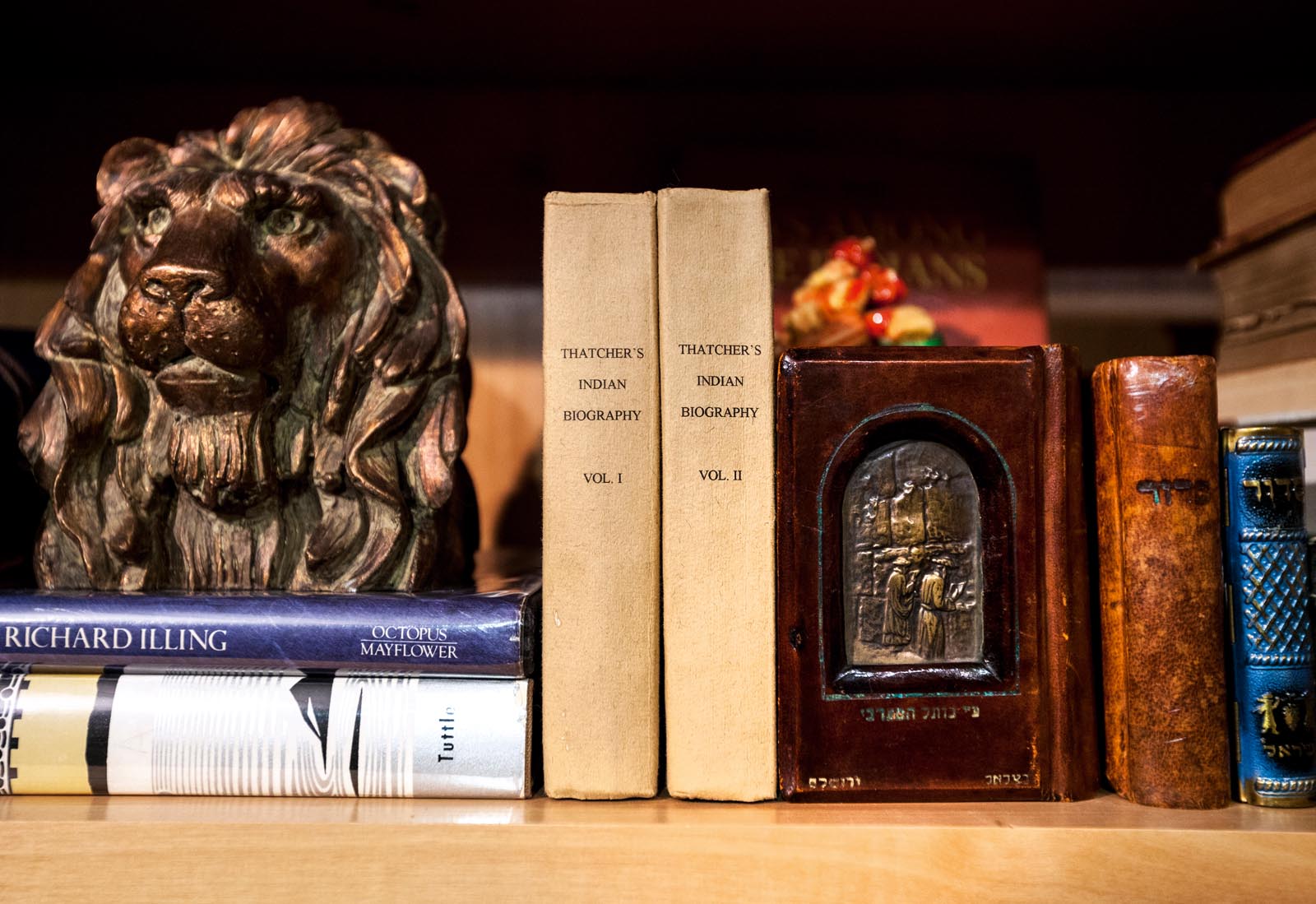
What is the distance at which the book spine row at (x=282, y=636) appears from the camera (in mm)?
514

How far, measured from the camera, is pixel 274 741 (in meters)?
0.51

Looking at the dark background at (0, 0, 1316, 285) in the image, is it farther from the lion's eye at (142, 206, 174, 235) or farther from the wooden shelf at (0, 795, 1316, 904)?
the wooden shelf at (0, 795, 1316, 904)

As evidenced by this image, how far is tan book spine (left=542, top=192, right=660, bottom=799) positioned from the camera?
0.50m

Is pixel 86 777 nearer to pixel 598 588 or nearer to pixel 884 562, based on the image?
pixel 598 588

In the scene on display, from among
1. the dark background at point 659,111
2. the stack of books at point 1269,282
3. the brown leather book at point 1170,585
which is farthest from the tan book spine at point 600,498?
the stack of books at point 1269,282

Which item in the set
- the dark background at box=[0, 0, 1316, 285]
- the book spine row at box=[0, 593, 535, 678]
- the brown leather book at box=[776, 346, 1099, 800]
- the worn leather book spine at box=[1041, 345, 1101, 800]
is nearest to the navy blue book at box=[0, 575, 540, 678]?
the book spine row at box=[0, 593, 535, 678]

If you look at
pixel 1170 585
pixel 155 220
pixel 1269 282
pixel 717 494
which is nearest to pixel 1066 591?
pixel 1170 585

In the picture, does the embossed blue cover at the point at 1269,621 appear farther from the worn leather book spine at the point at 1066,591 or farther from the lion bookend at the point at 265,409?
the lion bookend at the point at 265,409

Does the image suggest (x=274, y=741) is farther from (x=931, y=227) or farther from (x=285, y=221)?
(x=931, y=227)

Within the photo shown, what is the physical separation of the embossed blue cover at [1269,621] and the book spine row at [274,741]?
381 millimetres

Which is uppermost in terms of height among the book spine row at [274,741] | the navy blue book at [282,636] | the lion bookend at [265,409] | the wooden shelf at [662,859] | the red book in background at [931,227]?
the red book in background at [931,227]

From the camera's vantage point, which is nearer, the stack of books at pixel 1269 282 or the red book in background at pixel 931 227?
the stack of books at pixel 1269 282

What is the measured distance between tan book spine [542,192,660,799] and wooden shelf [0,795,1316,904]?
0.04m

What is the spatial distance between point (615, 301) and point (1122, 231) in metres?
0.61
